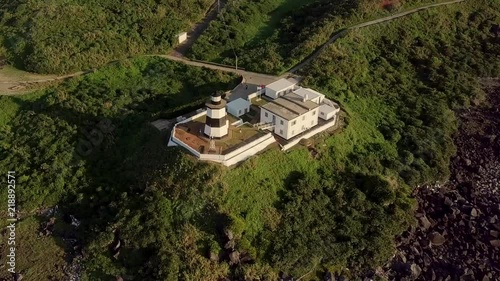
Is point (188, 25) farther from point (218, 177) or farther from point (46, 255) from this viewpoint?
point (46, 255)

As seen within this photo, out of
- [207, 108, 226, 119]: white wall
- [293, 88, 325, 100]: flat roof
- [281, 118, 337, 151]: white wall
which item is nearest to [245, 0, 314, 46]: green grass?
[293, 88, 325, 100]: flat roof

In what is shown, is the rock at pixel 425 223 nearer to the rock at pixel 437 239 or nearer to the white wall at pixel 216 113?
the rock at pixel 437 239

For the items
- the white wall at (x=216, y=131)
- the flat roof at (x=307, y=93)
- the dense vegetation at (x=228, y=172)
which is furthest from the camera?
the flat roof at (x=307, y=93)

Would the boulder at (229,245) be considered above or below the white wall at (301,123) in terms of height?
below

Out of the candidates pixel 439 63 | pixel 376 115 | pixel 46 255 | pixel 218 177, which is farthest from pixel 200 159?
pixel 439 63

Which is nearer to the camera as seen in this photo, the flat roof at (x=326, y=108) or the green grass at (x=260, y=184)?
the green grass at (x=260, y=184)

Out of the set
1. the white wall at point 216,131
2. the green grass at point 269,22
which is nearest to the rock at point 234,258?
the white wall at point 216,131

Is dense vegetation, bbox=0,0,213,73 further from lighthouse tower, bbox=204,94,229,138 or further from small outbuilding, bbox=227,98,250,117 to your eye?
lighthouse tower, bbox=204,94,229,138
